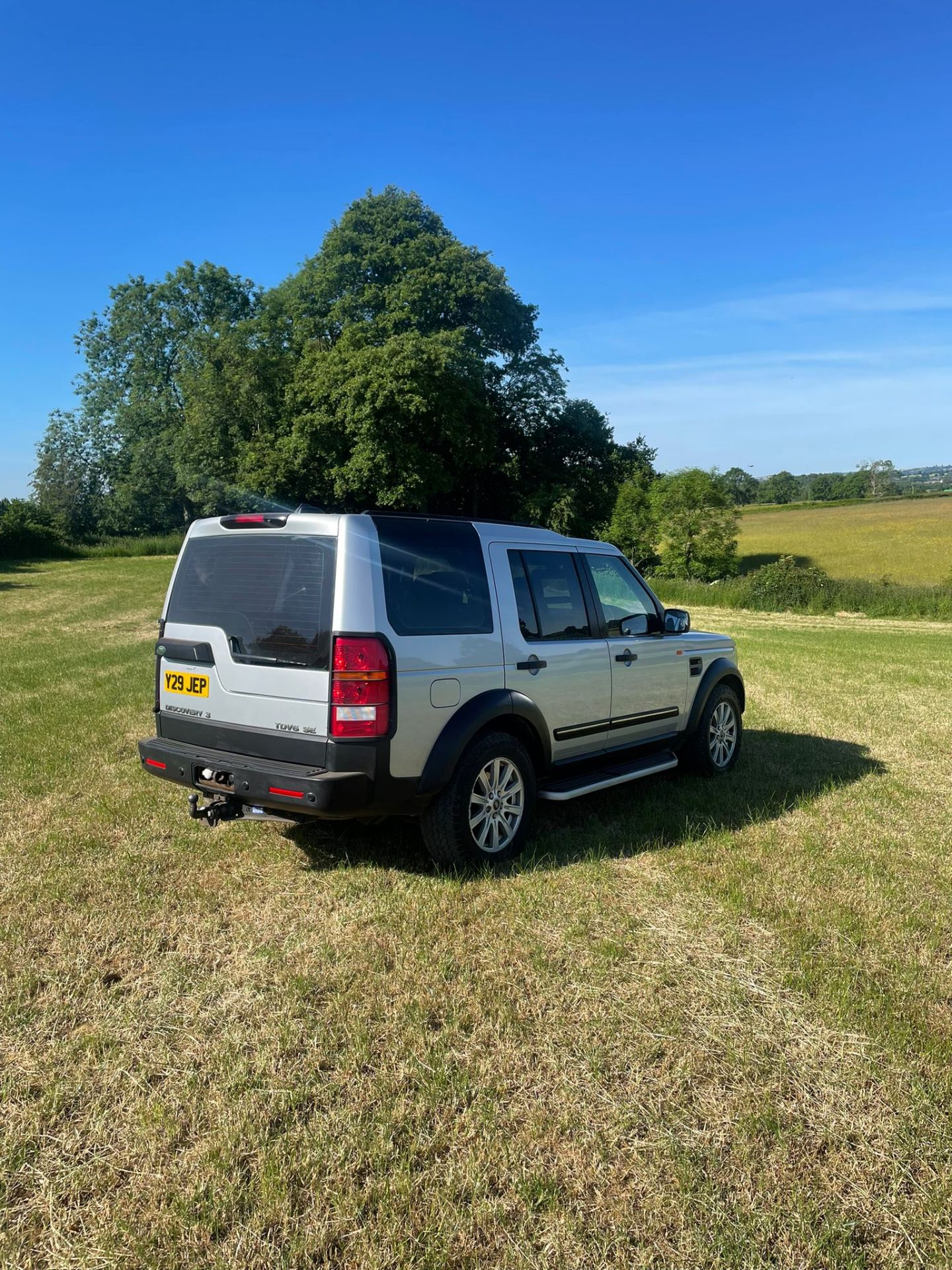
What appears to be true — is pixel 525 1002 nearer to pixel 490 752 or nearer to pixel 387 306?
pixel 490 752

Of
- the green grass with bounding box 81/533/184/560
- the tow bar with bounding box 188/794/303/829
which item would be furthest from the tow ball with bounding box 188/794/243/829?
the green grass with bounding box 81/533/184/560

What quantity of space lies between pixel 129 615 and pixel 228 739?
18.4 meters

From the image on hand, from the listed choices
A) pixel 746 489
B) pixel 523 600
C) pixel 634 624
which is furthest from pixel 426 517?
pixel 746 489

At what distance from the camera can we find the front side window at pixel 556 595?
16.8 feet

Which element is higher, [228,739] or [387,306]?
[387,306]

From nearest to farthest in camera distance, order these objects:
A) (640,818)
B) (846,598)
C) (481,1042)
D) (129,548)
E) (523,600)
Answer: (481,1042), (523,600), (640,818), (846,598), (129,548)

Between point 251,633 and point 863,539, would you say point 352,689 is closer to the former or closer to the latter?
point 251,633

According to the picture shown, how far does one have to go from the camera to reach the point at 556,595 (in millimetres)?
5289

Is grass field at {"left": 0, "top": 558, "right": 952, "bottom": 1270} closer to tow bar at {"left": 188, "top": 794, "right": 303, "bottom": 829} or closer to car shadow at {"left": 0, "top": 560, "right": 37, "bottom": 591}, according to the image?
tow bar at {"left": 188, "top": 794, "right": 303, "bottom": 829}

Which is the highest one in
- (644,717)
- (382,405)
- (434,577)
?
(382,405)

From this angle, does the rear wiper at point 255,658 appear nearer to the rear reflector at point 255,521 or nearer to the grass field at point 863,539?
the rear reflector at point 255,521

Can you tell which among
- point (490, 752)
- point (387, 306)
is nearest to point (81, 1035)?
point (490, 752)

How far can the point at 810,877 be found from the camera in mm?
4570

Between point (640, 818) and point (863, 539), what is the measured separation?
5665 cm
